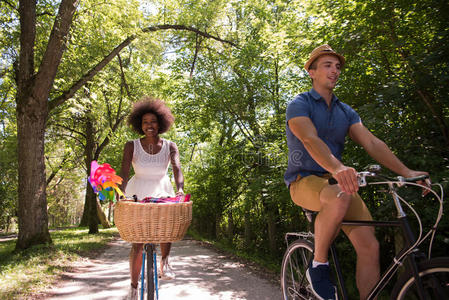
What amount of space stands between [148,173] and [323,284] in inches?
86.3

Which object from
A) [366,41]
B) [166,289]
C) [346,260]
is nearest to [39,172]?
[166,289]

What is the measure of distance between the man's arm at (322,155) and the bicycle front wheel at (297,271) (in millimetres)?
1070

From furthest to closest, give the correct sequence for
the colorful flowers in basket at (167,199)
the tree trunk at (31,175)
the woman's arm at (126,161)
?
the tree trunk at (31,175) → the woman's arm at (126,161) → the colorful flowers in basket at (167,199)

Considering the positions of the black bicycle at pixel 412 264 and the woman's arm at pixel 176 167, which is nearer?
the black bicycle at pixel 412 264

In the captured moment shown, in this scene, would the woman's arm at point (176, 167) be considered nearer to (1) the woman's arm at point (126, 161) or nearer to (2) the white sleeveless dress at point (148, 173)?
(2) the white sleeveless dress at point (148, 173)

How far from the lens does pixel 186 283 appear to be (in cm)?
586

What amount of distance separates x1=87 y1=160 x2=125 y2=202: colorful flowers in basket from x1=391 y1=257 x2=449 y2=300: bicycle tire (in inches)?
83.2

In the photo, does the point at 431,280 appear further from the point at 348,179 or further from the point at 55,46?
the point at 55,46

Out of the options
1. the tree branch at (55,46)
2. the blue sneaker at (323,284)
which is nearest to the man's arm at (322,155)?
the blue sneaker at (323,284)

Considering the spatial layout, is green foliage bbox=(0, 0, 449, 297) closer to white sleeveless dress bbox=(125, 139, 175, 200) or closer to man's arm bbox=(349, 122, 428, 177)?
man's arm bbox=(349, 122, 428, 177)

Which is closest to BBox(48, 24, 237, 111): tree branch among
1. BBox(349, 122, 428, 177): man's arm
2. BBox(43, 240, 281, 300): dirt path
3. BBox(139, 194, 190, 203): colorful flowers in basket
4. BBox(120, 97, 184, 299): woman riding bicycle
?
BBox(43, 240, 281, 300): dirt path

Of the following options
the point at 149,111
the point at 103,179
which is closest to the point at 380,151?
the point at 103,179

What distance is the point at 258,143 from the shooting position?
30.5ft

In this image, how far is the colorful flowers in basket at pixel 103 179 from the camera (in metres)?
2.68
